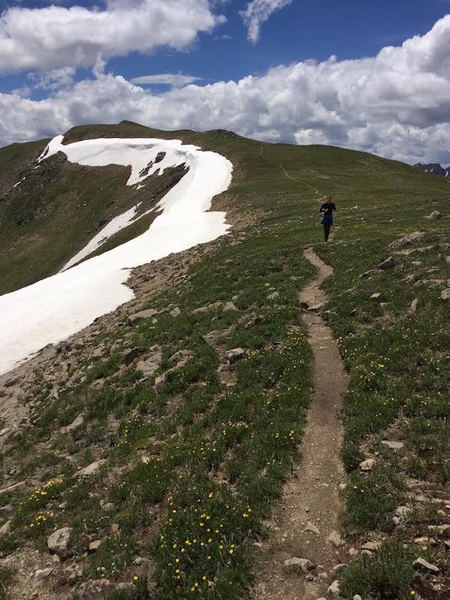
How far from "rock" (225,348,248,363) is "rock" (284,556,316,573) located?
344 inches

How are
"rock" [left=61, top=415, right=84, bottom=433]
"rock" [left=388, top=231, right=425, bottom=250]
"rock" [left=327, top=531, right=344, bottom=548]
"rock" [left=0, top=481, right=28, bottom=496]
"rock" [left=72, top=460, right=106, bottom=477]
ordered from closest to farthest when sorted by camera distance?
"rock" [left=327, top=531, right=344, bottom=548], "rock" [left=72, top=460, right=106, bottom=477], "rock" [left=0, top=481, right=28, bottom=496], "rock" [left=61, top=415, right=84, bottom=433], "rock" [left=388, top=231, right=425, bottom=250]

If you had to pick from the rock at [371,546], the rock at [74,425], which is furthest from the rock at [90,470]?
the rock at [371,546]

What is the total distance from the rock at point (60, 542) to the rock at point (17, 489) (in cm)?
287

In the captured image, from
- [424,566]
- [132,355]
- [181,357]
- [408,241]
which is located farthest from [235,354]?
[408,241]

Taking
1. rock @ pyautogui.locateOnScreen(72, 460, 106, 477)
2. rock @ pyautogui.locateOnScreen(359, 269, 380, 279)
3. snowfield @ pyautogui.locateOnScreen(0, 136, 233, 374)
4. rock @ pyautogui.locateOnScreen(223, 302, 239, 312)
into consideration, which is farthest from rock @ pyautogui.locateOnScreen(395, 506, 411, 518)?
snowfield @ pyautogui.locateOnScreen(0, 136, 233, 374)

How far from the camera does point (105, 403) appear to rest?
16266 millimetres

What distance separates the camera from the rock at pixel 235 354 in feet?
54.5

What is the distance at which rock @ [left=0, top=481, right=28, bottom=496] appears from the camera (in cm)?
1243

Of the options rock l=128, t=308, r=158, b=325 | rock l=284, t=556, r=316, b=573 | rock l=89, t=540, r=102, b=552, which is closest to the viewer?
rock l=284, t=556, r=316, b=573

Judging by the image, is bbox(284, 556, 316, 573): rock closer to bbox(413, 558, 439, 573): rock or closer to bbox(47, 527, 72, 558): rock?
bbox(413, 558, 439, 573): rock

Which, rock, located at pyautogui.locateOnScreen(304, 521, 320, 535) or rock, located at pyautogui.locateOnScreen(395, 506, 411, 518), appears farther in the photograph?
rock, located at pyautogui.locateOnScreen(304, 521, 320, 535)

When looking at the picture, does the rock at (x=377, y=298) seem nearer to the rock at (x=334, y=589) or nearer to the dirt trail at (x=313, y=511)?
the dirt trail at (x=313, y=511)

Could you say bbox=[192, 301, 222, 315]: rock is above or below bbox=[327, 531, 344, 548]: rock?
above

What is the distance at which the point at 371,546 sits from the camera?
8.16 metres
